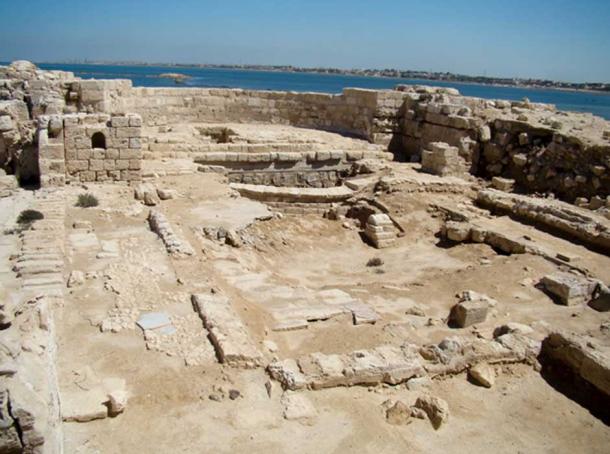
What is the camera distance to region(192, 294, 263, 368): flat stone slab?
5.76 metres

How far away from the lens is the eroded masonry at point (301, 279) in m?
5.11

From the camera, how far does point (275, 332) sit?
23.3ft

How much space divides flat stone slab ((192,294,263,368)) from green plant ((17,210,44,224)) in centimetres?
390

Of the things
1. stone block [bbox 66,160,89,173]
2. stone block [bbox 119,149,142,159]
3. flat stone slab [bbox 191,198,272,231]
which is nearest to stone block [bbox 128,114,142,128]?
stone block [bbox 119,149,142,159]

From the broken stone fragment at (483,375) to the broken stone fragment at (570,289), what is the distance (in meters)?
2.69

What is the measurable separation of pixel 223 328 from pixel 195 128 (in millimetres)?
12174

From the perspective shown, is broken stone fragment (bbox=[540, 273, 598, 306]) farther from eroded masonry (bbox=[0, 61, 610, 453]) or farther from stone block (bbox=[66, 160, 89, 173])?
stone block (bbox=[66, 160, 89, 173])

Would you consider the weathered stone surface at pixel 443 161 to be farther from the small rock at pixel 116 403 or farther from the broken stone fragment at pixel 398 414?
the small rock at pixel 116 403

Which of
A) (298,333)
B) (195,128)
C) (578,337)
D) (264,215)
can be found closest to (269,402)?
(298,333)

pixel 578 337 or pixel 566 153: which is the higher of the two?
pixel 566 153

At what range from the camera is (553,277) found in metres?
8.78

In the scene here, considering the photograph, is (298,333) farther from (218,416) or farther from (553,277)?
(553,277)

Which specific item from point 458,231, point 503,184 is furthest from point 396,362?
point 503,184

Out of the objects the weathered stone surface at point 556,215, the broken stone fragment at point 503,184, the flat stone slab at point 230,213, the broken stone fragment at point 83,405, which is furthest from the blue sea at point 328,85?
the broken stone fragment at point 83,405
